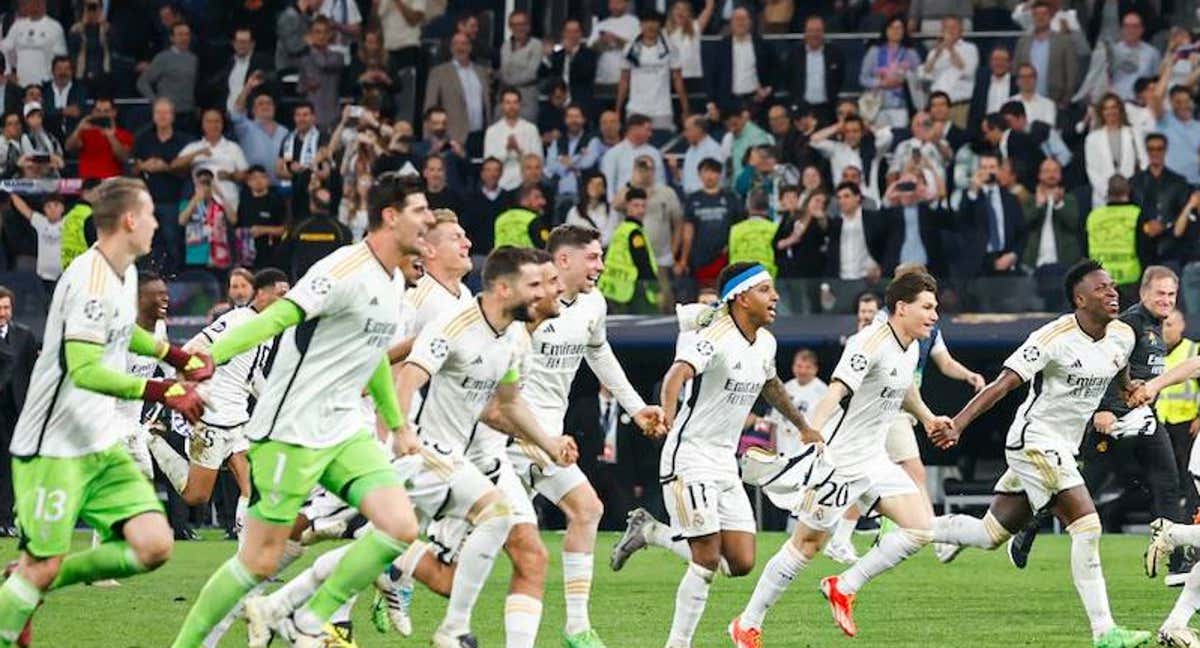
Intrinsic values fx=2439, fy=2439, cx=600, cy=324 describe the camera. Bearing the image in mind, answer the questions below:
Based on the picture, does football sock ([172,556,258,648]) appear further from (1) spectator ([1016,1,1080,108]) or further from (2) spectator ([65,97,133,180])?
(1) spectator ([1016,1,1080,108])

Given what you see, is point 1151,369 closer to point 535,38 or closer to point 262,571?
point 262,571

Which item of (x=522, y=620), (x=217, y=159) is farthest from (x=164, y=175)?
(x=522, y=620)

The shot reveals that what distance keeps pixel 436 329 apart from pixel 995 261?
41.7 feet

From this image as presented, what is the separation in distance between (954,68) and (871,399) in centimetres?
1218

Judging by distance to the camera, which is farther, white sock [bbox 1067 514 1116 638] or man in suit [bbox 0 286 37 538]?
man in suit [bbox 0 286 37 538]

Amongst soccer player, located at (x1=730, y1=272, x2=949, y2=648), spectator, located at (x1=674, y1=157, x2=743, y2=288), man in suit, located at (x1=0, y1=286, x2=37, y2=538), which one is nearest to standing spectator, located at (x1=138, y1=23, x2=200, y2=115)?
man in suit, located at (x1=0, y1=286, x2=37, y2=538)

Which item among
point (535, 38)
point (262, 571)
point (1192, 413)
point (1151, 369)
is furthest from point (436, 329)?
point (535, 38)

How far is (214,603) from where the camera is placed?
413 inches

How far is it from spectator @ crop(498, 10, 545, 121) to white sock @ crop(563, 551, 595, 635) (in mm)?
14771

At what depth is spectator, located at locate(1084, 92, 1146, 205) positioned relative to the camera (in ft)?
80.0

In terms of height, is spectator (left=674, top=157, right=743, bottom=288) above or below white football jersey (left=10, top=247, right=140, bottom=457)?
below

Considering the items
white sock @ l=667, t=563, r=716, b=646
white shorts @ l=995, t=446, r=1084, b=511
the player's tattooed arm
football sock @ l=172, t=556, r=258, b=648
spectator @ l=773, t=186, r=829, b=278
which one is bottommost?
spectator @ l=773, t=186, r=829, b=278

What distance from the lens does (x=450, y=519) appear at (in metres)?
12.7

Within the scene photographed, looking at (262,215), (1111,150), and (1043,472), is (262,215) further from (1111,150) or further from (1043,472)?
(1043,472)
